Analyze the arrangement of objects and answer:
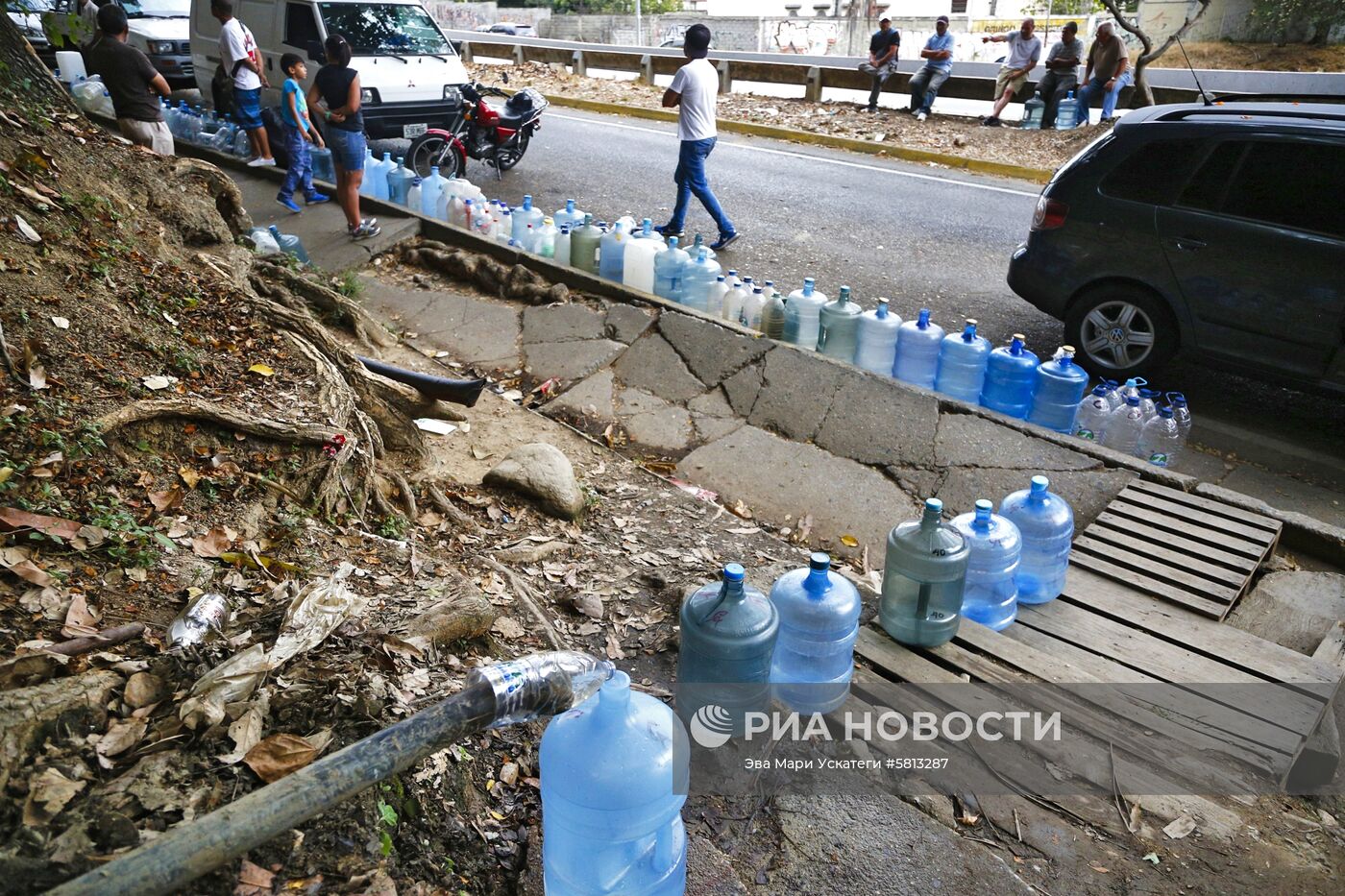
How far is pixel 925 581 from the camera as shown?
11.7 ft

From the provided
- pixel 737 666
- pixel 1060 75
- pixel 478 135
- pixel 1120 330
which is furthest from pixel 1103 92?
pixel 737 666

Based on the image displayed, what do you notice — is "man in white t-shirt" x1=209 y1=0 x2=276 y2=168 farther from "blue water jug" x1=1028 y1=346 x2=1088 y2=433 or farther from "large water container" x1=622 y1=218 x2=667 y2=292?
"blue water jug" x1=1028 y1=346 x2=1088 y2=433

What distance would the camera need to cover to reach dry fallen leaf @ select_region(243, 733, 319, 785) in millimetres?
2285

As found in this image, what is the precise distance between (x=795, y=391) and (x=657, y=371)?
1.10m

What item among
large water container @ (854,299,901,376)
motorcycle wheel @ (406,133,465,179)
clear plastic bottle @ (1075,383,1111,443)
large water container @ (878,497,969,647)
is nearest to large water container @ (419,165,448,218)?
motorcycle wheel @ (406,133,465,179)

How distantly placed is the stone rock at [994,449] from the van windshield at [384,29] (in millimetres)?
9399

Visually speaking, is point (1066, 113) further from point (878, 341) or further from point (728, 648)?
point (728, 648)

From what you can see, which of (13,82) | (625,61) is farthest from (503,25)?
(13,82)

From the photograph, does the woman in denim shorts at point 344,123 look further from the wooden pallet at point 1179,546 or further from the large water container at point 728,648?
the wooden pallet at point 1179,546

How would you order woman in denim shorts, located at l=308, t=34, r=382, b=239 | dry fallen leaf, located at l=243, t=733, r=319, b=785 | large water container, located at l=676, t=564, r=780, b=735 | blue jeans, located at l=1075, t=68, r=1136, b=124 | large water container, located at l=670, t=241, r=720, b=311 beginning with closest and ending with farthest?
dry fallen leaf, located at l=243, t=733, r=319, b=785, large water container, located at l=676, t=564, r=780, b=735, large water container, located at l=670, t=241, r=720, b=311, woman in denim shorts, located at l=308, t=34, r=382, b=239, blue jeans, located at l=1075, t=68, r=1136, b=124

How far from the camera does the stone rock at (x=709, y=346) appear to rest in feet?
21.8

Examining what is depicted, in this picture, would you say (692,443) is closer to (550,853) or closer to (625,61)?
(550,853)

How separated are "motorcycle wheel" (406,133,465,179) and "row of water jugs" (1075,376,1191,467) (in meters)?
8.44

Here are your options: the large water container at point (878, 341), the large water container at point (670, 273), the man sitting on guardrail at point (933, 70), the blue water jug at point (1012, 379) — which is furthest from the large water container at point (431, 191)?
the man sitting on guardrail at point (933, 70)
